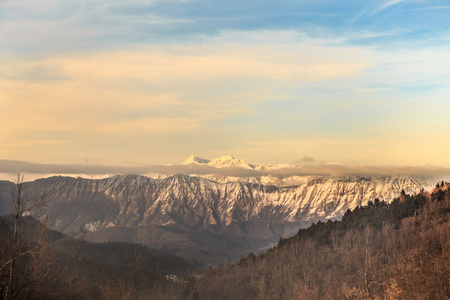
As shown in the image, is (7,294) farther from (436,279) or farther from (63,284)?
(436,279)

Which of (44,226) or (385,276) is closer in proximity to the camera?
(44,226)

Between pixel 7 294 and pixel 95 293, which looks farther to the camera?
pixel 95 293

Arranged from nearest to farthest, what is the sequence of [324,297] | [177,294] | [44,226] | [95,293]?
1. [44,226]
2. [95,293]
3. [177,294]
4. [324,297]

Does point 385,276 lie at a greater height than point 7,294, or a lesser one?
lesser

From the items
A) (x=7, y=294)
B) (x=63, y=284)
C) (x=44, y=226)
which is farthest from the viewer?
(x=63, y=284)

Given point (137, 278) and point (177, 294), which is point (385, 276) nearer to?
point (177, 294)

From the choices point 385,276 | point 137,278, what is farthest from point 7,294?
point 385,276

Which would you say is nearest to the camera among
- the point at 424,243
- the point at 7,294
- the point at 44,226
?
the point at 7,294

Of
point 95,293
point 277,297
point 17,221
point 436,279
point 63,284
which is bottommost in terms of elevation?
point 277,297

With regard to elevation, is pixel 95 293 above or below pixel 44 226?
below

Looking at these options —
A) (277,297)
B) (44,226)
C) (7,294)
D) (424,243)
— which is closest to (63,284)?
(44,226)
